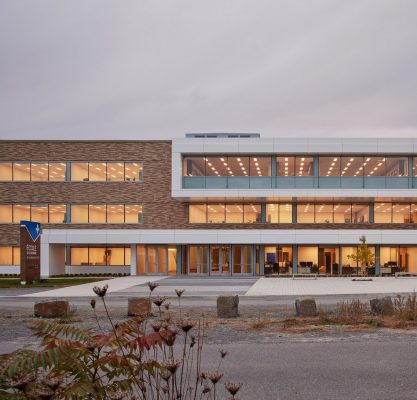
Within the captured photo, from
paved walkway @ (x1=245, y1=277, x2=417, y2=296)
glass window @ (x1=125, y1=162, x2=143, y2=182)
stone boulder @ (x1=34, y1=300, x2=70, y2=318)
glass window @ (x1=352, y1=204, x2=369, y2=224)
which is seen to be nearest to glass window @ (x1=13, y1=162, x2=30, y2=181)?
glass window @ (x1=125, y1=162, x2=143, y2=182)

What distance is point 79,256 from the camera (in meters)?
51.8

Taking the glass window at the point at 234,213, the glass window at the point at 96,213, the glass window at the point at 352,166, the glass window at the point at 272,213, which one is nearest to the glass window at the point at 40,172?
the glass window at the point at 96,213

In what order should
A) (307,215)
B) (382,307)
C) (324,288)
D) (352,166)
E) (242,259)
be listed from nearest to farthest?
(382,307) → (324,288) → (352,166) → (242,259) → (307,215)

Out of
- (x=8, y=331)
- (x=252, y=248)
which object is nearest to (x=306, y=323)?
(x=8, y=331)

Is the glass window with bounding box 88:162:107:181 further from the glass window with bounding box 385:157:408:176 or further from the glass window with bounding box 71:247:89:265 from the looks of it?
the glass window with bounding box 385:157:408:176

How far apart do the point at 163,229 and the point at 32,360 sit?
46669 mm

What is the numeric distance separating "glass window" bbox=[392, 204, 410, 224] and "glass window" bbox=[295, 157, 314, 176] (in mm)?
8566

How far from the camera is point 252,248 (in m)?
50.3

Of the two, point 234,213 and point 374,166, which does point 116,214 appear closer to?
point 234,213

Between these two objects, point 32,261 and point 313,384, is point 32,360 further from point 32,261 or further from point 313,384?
point 32,261

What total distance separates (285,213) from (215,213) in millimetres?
6567

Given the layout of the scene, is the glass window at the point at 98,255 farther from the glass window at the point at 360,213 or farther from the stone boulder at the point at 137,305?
the stone boulder at the point at 137,305

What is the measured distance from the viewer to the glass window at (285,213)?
50875 millimetres

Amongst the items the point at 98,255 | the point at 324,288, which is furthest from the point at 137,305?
the point at 98,255
